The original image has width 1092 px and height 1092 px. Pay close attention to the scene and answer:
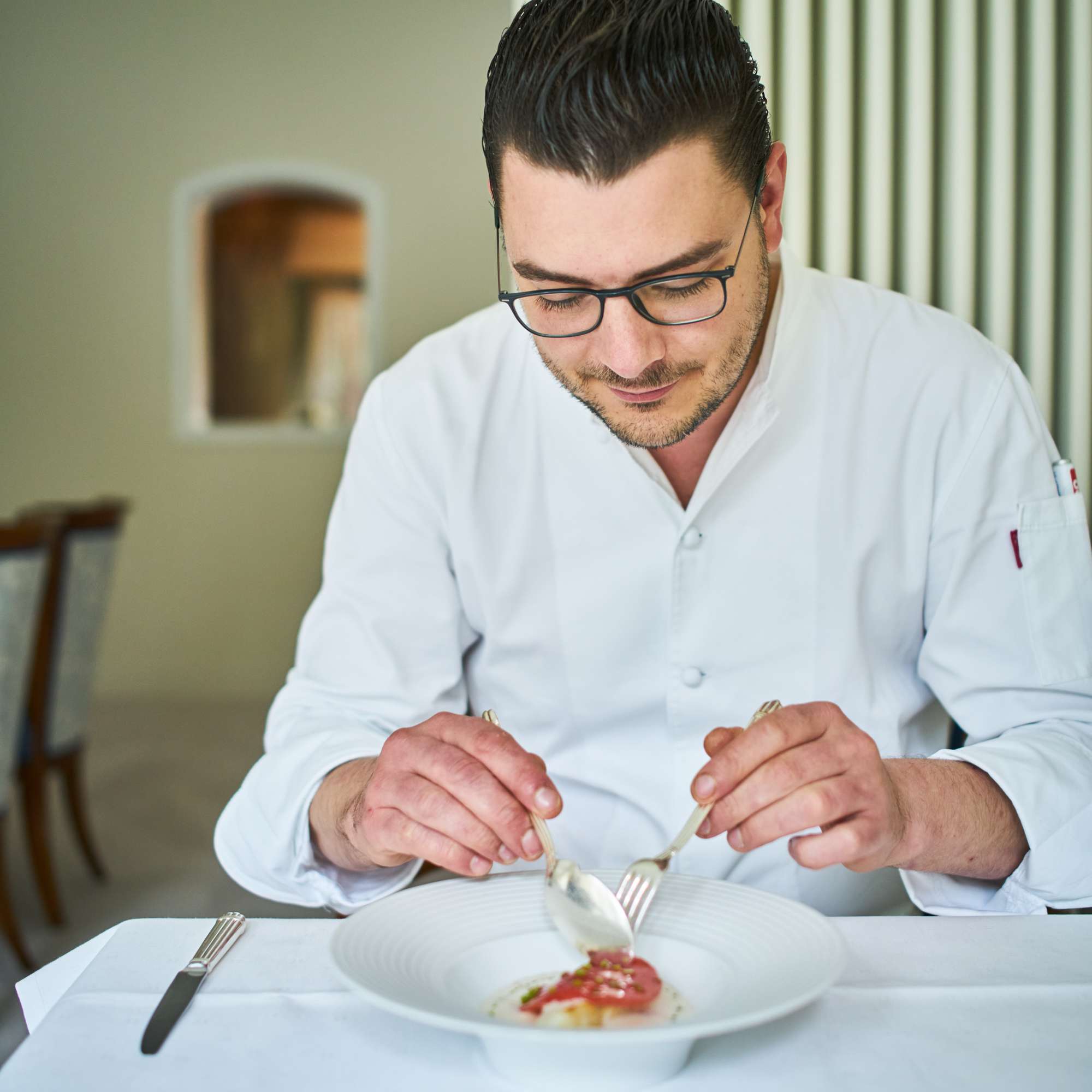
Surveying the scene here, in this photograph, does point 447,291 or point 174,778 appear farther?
point 447,291

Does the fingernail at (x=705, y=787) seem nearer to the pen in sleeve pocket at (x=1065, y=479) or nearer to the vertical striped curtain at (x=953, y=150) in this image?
the pen in sleeve pocket at (x=1065, y=479)

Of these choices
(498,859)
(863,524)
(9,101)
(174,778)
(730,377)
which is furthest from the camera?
(9,101)

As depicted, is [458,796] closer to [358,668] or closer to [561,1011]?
[561,1011]

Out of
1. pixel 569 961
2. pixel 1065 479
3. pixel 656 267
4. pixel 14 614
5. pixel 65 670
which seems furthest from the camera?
pixel 65 670

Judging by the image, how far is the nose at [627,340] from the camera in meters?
0.99

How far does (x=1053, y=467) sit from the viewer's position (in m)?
1.19

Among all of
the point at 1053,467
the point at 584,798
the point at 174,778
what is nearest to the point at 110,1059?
the point at 584,798

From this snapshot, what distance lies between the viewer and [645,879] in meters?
0.83

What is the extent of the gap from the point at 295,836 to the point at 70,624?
7.54 ft

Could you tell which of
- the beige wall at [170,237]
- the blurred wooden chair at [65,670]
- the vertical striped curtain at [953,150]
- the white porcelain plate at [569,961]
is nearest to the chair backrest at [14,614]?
the blurred wooden chair at [65,670]

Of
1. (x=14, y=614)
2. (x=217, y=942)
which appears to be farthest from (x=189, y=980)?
(x=14, y=614)

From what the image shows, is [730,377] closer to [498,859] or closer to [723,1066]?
[498,859]

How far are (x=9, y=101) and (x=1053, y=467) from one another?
600 centimetres

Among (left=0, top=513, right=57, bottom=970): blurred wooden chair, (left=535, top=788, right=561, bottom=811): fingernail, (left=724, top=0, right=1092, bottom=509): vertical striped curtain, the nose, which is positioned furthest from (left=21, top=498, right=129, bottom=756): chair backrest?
(left=535, top=788, right=561, bottom=811): fingernail
